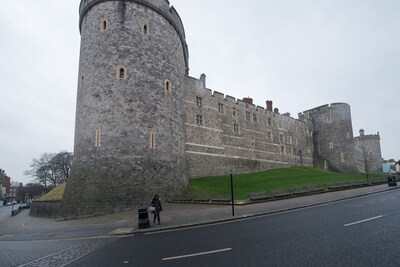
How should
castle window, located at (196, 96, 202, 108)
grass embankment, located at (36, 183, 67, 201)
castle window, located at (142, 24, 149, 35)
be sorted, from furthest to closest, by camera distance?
1. castle window, located at (196, 96, 202, 108)
2. grass embankment, located at (36, 183, 67, 201)
3. castle window, located at (142, 24, 149, 35)

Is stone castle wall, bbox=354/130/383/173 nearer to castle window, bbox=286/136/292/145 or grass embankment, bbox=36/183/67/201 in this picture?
castle window, bbox=286/136/292/145

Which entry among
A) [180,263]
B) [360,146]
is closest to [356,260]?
[180,263]

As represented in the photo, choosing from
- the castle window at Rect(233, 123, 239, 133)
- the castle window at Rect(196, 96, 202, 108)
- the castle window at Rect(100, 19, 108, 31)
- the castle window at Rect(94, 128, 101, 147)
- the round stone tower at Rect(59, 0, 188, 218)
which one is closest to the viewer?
the round stone tower at Rect(59, 0, 188, 218)

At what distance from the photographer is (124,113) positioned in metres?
22.8

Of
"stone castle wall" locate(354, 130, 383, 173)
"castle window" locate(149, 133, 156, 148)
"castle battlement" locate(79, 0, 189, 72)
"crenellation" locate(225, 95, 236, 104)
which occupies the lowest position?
"castle window" locate(149, 133, 156, 148)

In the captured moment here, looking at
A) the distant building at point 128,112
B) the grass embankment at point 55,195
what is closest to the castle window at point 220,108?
the distant building at point 128,112

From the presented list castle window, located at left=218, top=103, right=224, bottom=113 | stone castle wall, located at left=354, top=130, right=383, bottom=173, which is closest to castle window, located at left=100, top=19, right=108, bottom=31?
castle window, located at left=218, top=103, right=224, bottom=113

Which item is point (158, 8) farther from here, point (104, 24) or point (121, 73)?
point (121, 73)

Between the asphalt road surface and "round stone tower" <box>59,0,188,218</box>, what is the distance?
11.2m

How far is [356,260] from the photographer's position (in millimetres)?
5859

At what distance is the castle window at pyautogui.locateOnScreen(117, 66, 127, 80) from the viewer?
76.8 feet

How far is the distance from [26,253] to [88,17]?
71.7ft

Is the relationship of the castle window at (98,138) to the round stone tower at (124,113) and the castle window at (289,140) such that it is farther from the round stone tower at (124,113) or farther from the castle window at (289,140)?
the castle window at (289,140)

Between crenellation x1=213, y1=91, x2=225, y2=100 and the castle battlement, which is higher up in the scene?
the castle battlement
